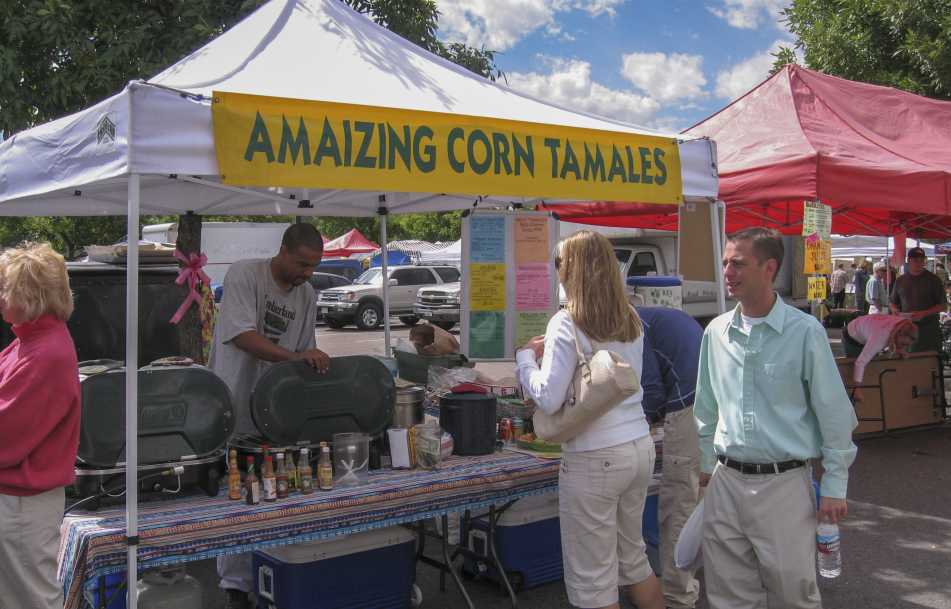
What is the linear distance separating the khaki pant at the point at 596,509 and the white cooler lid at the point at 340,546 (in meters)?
1.06

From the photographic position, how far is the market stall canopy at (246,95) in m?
2.99

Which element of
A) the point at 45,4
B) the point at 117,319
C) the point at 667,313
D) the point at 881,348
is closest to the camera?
the point at 667,313

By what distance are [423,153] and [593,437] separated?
1.42 metres

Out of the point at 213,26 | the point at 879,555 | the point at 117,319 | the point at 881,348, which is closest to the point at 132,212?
the point at 117,319

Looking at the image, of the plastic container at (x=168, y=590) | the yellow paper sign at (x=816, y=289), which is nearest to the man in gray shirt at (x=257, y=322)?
the plastic container at (x=168, y=590)

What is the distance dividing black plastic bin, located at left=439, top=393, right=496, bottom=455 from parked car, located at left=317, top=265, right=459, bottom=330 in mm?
17659

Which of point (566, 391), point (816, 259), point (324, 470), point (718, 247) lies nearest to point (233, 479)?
point (324, 470)

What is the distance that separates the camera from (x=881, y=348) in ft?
25.6

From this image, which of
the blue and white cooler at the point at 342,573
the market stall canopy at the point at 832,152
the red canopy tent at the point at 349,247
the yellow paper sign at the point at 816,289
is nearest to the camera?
the blue and white cooler at the point at 342,573

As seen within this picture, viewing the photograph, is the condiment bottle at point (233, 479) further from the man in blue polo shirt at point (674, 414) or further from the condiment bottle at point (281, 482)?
the man in blue polo shirt at point (674, 414)

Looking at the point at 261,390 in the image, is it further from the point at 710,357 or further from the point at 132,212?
the point at 710,357

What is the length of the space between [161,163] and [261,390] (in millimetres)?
1080

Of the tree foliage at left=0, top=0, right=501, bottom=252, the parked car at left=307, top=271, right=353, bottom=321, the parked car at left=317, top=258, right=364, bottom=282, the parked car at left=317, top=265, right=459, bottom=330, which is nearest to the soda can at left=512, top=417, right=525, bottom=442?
the tree foliage at left=0, top=0, right=501, bottom=252

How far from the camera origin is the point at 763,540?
2.76 meters
